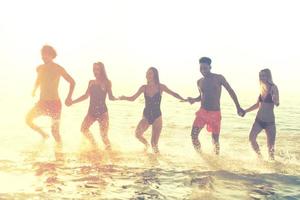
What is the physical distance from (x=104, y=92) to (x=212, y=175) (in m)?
3.77

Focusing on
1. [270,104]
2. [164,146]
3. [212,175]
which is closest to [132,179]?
[212,175]

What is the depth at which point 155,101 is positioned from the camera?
12.4 meters

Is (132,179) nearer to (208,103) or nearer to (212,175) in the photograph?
(212,175)

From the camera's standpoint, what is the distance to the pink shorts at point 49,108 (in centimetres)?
1219

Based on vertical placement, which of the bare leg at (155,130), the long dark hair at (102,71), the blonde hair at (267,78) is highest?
the long dark hair at (102,71)

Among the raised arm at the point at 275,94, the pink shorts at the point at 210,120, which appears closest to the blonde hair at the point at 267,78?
the raised arm at the point at 275,94

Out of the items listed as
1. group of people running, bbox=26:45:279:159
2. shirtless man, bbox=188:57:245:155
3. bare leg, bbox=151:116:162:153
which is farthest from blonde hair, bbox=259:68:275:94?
bare leg, bbox=151:116:162:153

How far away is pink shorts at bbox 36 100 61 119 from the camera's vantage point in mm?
12188

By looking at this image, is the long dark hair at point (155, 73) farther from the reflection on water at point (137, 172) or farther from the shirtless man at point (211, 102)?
the reflection on water at point (137, 172)

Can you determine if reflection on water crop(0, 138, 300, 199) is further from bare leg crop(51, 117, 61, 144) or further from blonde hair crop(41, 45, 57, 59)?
blonde hair crop(41, 45, 57, 59)

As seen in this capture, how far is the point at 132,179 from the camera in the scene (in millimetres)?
Answer: 9523

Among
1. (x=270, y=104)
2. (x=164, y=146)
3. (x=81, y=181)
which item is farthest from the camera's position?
(x=164, y=146)

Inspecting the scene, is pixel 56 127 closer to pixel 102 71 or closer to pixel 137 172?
pixel 102 71

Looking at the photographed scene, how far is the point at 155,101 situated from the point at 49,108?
257 cm
